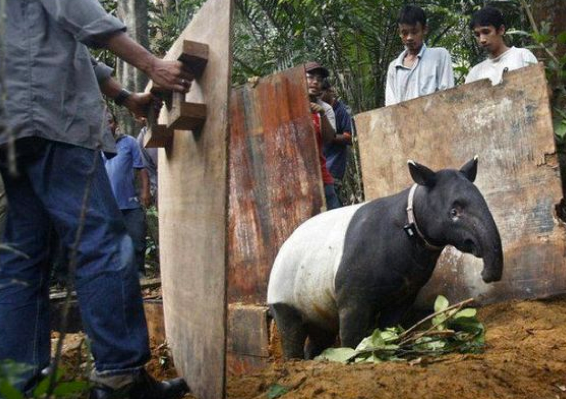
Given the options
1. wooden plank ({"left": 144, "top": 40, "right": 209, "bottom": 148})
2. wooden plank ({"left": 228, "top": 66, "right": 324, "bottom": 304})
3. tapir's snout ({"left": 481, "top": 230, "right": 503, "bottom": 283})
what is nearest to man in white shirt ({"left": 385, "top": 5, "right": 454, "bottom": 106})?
wooden plank ({"left": 228, "top": 66, "right": 324, "bottom": 304})

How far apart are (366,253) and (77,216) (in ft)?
6.94

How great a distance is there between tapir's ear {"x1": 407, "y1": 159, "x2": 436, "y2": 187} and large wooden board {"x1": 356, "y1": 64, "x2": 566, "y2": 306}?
718 mm

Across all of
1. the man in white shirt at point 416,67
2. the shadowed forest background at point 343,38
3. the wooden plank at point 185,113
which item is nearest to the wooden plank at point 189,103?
the wooden plank at point 185,113

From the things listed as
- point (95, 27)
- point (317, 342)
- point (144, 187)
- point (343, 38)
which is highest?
point (343, 38)

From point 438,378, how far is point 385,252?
55.3 inches

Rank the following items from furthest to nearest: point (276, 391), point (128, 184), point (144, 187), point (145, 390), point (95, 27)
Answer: point (144, 187) → point (128, 184) → point (276, 391) → point (145, 390) → point (95, 27)

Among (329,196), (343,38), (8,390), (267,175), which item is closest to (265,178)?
(267,175)

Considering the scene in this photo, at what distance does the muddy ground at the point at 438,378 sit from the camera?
2912 millimetres

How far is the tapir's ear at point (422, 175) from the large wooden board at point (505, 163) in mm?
718

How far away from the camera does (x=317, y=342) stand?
16.8ft

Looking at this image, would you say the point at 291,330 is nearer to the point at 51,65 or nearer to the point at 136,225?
the point at 51,65

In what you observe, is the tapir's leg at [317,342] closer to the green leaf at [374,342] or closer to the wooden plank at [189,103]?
the green leaf at [374,342]

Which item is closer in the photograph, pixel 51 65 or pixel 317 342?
pixel 51 65

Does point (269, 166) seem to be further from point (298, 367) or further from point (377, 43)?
point (377, 43)
